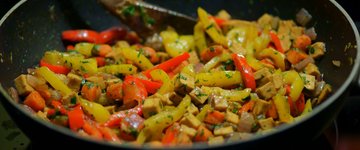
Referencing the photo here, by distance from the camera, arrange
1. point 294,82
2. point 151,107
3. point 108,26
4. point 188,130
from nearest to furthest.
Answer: point 188,130 → point 151,107 → point 294,82 → point 108,26

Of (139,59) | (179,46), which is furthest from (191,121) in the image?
(179,46)

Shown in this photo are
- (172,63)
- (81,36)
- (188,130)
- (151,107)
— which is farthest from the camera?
(81,36)

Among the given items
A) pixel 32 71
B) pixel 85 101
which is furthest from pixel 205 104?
pixel 32 71

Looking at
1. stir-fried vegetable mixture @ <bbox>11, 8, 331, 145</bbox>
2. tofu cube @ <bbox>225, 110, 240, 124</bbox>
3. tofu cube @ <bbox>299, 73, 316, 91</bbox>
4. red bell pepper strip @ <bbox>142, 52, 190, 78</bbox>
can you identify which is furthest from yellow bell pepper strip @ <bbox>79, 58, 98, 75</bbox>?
tofu cube @ <bbox>299, 73, 316, 91</bbox>

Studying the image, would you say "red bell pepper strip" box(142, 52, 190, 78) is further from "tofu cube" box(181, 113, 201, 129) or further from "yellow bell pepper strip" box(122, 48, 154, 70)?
"tofu cube" box(181, 113, 201, 129)

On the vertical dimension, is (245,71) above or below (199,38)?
below

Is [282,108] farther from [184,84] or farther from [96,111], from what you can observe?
[96,111]

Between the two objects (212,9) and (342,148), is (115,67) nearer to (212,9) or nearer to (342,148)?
(212,9)
